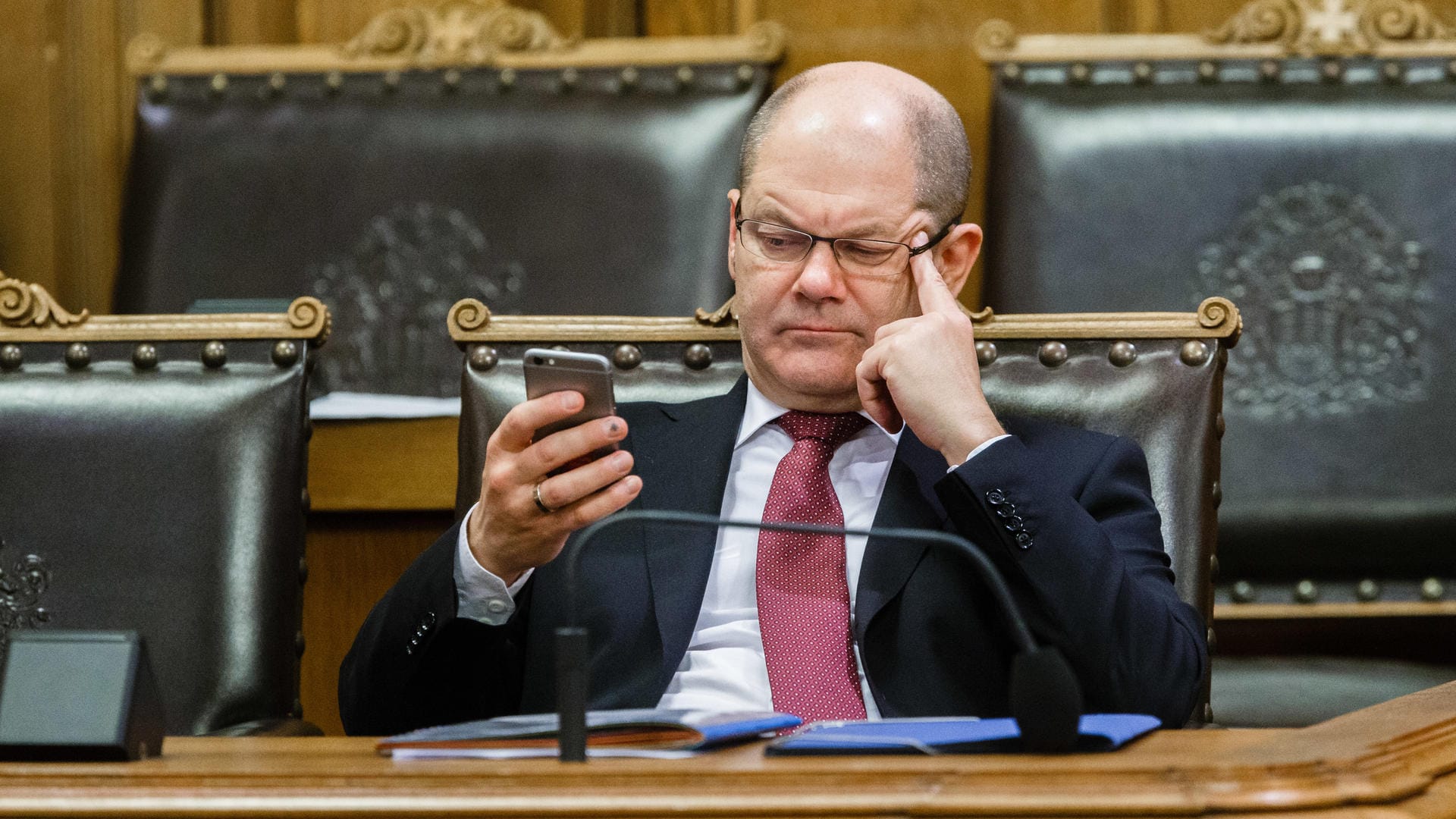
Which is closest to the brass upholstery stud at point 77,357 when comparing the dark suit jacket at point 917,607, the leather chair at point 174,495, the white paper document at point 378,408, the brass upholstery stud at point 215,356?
the leather chair at point 174,495

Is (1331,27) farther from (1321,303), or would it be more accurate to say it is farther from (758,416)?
(758,416)

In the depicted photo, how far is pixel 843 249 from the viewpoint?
1.54 metres

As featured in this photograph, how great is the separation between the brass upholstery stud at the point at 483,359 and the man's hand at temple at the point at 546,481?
312 mm

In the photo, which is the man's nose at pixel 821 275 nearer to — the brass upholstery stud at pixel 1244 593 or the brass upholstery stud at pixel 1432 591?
the brass upholstery stud at pixel 1244 593

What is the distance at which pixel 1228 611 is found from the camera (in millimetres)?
2008

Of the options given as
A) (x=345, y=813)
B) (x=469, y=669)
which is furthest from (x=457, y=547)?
(x=345, y=813)

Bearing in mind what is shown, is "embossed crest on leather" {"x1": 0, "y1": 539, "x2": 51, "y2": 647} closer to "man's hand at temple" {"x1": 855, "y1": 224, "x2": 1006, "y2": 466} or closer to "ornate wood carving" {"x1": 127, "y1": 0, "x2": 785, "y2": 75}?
"man's hand at temple" {"x1": 855, "y1": 224, "x2": 1006, "y2": 466}

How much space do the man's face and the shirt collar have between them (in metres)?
→ 0.04

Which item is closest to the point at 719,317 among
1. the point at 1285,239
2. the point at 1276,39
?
the point at 1285,239

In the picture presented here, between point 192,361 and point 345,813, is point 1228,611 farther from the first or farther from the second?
point 345,813

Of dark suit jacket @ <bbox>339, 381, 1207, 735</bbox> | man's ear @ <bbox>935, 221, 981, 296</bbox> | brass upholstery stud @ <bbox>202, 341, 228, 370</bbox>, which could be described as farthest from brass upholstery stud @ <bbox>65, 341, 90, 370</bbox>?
man's ear @ <bbox>935, 221, 981, 296</bbox>

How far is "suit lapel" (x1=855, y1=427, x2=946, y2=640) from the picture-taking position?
4.62 ft

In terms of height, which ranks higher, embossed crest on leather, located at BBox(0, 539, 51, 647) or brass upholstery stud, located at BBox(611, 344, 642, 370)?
brass upholstery stud, located at BBox(611, 344, 642, 370)

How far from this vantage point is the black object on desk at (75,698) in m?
0.92
